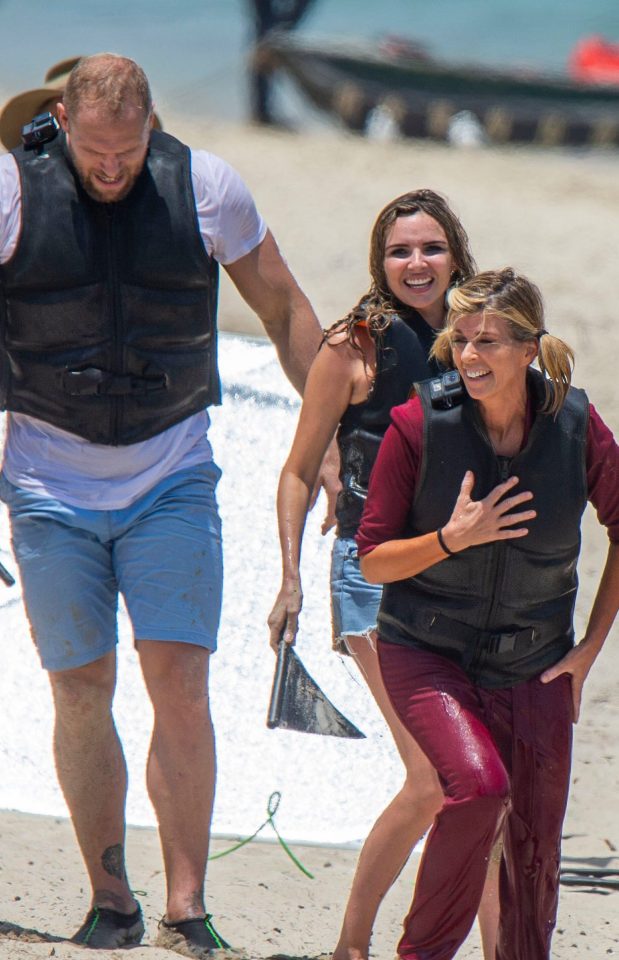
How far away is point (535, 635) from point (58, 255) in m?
1.38

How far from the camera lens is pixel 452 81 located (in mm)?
17047

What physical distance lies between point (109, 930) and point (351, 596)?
0.97 metres

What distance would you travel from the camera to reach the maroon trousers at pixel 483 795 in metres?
2.66

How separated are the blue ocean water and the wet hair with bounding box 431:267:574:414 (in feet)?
125

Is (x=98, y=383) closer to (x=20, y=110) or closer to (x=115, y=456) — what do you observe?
(x=115, y=456)

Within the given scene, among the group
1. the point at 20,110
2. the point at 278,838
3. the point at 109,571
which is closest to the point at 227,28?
the point at 20,110

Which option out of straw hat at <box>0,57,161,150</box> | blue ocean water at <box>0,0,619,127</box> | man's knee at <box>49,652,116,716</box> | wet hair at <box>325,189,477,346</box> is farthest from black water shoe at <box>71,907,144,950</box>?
blue ocean water at <box>0,0,619,127</box>

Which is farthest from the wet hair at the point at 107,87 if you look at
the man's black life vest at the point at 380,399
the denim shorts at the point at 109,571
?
the denim shorts at the point at 109,571

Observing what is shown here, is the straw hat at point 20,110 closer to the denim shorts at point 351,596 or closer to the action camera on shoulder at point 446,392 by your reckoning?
the denim shorts at point 351,596

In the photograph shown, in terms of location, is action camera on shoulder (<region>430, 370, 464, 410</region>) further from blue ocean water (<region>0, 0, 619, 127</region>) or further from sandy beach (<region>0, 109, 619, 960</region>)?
blue ocean water (<region>0, 0, 619, 127</region>)

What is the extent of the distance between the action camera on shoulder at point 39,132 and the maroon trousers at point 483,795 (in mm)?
1433

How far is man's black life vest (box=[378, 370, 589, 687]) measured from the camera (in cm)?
273

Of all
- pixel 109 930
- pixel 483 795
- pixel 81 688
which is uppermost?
pixel 483 795

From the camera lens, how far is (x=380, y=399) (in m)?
3.17
